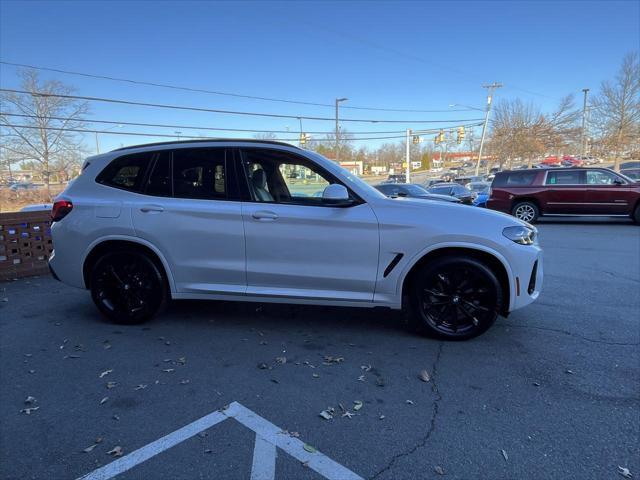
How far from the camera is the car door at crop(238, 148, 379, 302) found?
3.56 metres

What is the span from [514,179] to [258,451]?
13.2 meters

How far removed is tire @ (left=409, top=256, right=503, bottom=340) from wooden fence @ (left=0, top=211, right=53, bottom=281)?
6.04m

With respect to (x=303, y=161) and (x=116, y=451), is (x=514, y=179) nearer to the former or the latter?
(x=303, y=161)

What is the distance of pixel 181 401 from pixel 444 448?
5.73 feet

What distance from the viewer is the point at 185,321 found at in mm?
4250

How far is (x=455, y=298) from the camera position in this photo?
3.57m

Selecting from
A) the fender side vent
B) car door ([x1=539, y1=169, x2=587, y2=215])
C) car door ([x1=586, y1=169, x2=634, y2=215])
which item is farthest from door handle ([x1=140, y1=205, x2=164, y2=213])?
car door ([x1=586, y1=169, x2=634, y2=215])

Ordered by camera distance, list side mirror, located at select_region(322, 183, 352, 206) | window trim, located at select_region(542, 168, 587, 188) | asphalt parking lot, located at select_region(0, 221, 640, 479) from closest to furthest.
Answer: asphalt parking lot, located at select_region(0, 221, 640, 479)
side mirror, located at select_region(322, 183, 352, 206)
window trim, located at select_region(542, 168, 587, 188)

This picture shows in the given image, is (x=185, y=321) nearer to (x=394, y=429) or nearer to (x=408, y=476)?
(x=394, y=429)

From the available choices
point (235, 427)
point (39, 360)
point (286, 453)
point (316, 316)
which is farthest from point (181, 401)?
point (316, 316)

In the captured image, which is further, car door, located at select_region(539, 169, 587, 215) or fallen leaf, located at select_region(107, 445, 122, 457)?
car door, located at select_region(539, 169, 587, 215)

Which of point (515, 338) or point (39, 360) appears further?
point (515, 338)

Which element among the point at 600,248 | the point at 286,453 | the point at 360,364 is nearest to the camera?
the point at 286,453

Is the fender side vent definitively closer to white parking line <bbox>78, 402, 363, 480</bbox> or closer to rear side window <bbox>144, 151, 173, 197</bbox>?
white parking line <bbox>78, 402, 363, 480</bbox>
